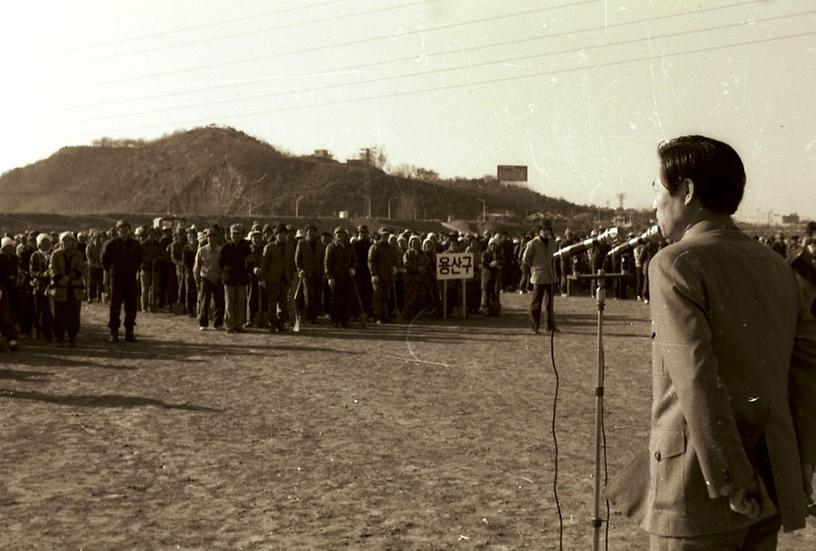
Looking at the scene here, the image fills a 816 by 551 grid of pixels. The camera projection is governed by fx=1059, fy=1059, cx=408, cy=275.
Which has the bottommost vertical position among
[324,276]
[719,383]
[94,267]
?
[719,383]

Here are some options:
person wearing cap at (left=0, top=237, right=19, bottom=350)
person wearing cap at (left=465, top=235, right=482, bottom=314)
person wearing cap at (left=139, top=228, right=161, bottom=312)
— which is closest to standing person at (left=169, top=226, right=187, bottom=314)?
person wearing cap at (left=139, top=228, right=161, bottom=312)

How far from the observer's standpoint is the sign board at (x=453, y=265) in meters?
24.6

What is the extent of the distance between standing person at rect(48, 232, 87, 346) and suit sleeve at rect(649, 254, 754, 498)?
15967 millimetres

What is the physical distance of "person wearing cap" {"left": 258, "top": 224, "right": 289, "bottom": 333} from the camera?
20.9 metres

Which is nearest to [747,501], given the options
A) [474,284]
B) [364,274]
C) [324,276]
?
[324,276]

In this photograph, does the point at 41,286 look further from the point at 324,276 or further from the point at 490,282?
the point at 490,282

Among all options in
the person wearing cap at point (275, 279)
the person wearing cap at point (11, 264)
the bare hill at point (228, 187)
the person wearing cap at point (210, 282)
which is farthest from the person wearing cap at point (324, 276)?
the bare hill at point (228, 187)

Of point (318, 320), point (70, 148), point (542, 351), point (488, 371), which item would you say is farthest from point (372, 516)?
point (70, 148)

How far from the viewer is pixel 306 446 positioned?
971cm

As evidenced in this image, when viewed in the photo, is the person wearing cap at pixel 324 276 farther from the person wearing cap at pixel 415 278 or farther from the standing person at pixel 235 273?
the standing person at pixel 235 273

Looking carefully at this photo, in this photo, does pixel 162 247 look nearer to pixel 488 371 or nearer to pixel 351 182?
pixel 488 371

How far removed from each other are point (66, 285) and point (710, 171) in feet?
52.4

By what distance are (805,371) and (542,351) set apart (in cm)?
1473

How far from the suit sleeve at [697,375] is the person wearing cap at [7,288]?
15.4 meters
